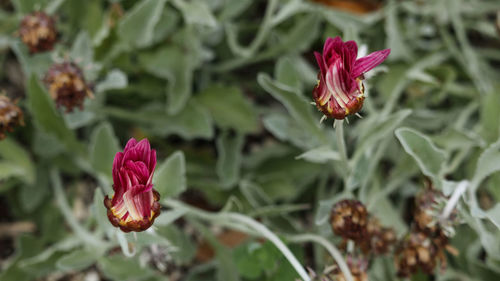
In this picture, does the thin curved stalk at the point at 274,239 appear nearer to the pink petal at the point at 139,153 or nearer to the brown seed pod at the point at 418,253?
the brown seed pod at the point at 418,253

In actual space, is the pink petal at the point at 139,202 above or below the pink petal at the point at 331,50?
below

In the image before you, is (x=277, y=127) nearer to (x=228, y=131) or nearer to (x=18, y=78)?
(x=228, y=131)

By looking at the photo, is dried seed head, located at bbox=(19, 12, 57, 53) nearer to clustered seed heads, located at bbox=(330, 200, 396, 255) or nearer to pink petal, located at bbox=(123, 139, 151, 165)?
pink petal, located at bbox=(123, 139, 151, 165)

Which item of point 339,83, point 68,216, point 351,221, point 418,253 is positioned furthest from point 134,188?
point 68,216

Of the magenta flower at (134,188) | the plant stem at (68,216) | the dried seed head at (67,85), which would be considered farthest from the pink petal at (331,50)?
the plant stem at (68,216)

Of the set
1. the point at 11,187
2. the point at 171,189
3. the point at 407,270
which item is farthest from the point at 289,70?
the point at 11,187

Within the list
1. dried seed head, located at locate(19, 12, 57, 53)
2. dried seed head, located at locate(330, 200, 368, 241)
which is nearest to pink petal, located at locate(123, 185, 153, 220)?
dried seed head, located at locate(330, 200, 368, 241)
